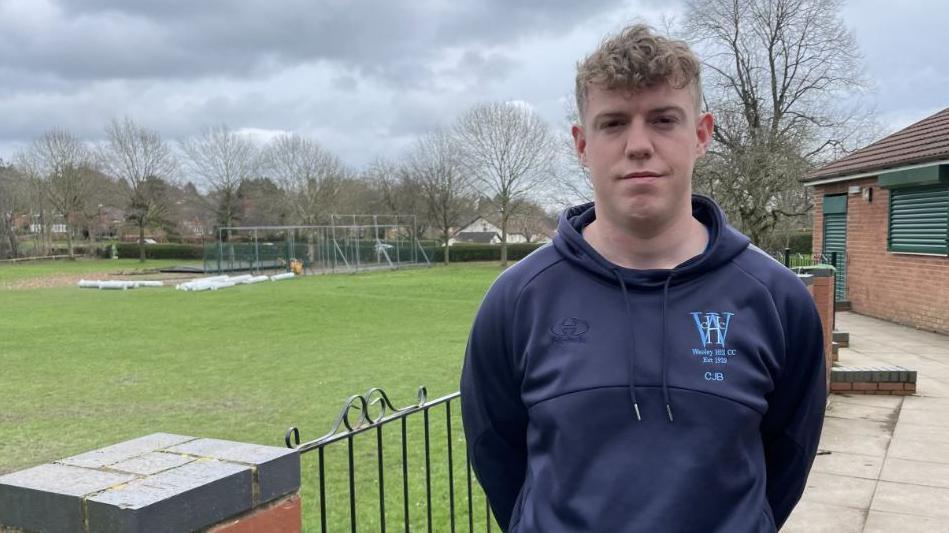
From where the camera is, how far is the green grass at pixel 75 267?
1555 inches

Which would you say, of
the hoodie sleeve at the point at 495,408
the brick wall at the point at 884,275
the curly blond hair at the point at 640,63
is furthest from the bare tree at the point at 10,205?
the curly blond hair at the point at 640,63

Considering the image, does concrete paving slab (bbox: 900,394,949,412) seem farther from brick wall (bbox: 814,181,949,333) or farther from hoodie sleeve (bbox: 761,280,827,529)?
brick wall (bbox: 814,181,949,333)

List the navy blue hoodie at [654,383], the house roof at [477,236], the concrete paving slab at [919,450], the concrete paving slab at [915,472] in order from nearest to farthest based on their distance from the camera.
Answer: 1. the navy blue hoodie at [654,383]
2. the concrete paving slab at [915,472]
3. the concrete paving slab at [919,450]
4. the house roof at [477,236]

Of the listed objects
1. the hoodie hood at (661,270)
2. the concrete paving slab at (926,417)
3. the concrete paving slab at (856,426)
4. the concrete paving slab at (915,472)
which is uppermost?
the hoodie hood at (661,270)

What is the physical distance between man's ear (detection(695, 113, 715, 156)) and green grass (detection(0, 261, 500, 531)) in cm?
375

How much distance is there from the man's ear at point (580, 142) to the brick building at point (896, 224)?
11.6 m

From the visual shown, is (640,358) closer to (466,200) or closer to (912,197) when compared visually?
(912,197)

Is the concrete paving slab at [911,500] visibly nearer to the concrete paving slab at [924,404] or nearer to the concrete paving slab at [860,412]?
the concrete paving slab at [860,412]

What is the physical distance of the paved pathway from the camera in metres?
4.30

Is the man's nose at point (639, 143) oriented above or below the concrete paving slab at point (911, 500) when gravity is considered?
above

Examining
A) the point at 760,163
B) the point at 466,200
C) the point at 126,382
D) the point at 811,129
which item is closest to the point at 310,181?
the point at 466,200

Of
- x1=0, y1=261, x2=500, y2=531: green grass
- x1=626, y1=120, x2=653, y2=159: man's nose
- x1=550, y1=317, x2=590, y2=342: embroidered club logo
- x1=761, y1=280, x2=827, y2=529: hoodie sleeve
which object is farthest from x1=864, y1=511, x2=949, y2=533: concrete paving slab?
x1=626, y1=120, x2=653, y2=159: man's nose

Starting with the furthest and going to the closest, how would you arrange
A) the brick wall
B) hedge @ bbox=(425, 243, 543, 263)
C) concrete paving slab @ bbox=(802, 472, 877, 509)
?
hedge @ bbox=(425, 243, 543, 263) → the brick wall → concrete paving slab @ bbox=(802, 472, 877, 509)

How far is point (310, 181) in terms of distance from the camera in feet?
180
